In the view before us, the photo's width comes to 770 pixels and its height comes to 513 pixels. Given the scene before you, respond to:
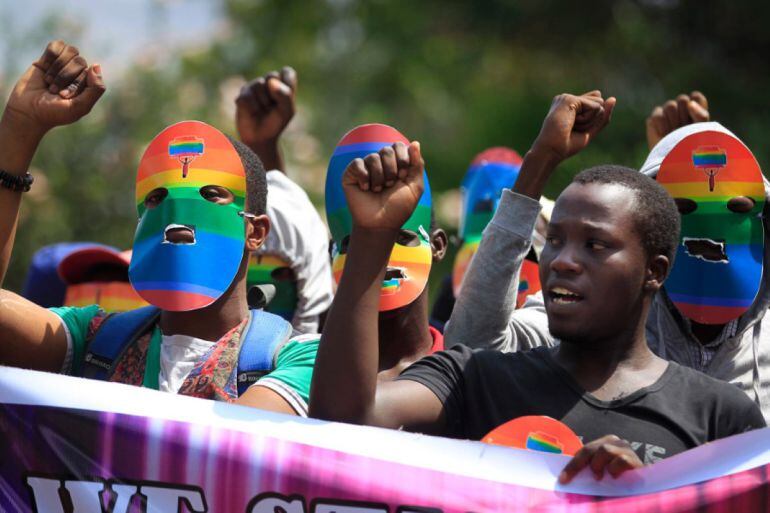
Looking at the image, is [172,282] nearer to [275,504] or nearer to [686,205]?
[275,504]

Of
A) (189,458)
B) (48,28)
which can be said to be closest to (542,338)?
(189,458)

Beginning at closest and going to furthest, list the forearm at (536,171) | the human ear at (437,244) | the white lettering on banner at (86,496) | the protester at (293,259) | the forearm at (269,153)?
the white lettering on banner at (86,496)
the forearm at (536,171)
the human ear at (437,244)
the protester at (293,259)
the forearm at (269,153)

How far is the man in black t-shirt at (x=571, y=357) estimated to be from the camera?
313cm

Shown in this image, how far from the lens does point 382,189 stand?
312cm

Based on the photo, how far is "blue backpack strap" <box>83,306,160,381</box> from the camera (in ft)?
12.3

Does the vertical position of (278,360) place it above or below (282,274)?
below

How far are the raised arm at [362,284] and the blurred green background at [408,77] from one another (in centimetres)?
602

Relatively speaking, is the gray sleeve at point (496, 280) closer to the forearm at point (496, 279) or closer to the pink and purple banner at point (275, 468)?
the forearm at point (496, 279)

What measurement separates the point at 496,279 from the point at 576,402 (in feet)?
2.26

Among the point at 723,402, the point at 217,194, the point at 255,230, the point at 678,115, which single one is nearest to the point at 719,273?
the point at 723,402

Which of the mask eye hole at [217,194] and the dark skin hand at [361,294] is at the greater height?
the mask eye hole at [217,194]

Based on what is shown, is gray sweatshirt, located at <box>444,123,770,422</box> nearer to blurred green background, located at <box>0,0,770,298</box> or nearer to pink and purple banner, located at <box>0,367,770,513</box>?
pink and purple banner, located at <box>0,367,770,513</box>

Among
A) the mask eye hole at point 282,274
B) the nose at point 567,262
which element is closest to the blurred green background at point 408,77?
the mask eye hole at point 282,274

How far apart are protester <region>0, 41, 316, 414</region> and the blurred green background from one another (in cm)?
535
